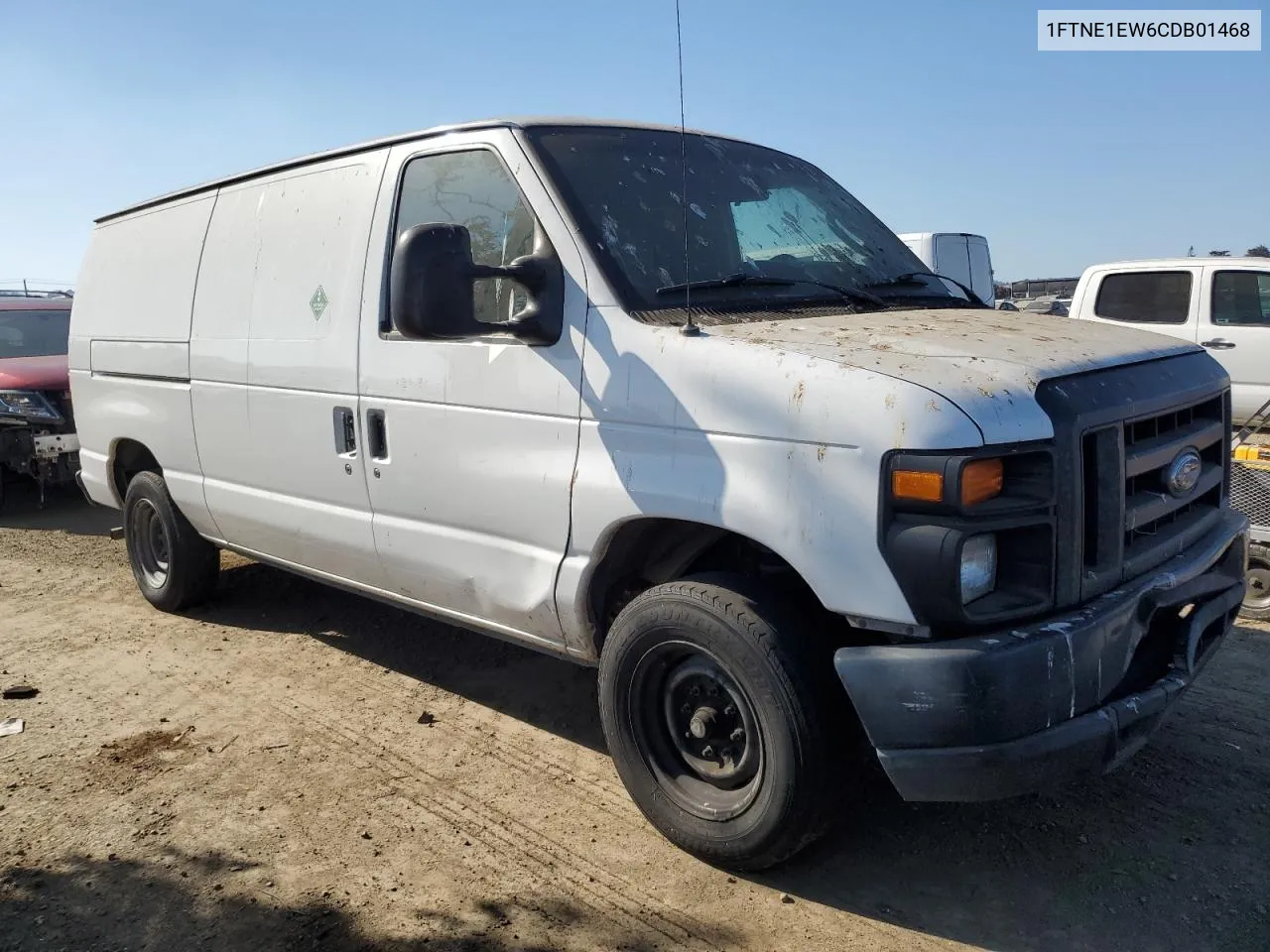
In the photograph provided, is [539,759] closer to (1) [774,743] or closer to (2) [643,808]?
(2) [643,808]

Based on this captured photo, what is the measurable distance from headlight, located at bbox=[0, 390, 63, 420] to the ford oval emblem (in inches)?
345

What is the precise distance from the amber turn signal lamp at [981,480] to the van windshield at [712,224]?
3.57 ft

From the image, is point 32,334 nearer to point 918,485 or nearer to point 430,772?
point 430,772

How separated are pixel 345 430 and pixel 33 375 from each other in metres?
6.29

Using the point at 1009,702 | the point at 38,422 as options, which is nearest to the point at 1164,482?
the point at 1009,702

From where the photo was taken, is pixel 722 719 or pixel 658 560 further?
pixel 658 560

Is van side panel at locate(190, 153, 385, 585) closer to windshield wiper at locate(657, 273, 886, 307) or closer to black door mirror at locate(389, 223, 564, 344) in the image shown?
black door mirror at locate(389, 223, 564, 344)

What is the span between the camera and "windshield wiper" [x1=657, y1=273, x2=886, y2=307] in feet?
10.9

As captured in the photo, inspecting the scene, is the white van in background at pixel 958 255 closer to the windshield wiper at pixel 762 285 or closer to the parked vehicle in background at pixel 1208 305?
the parked vehicle in background at pixel 1208 305

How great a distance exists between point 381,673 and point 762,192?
9.21 ft

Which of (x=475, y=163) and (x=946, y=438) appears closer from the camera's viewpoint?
(x=946, y=438)

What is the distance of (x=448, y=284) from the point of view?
3080 millimetres

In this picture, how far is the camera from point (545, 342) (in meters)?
3.32

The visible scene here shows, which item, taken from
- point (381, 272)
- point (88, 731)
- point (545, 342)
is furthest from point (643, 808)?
point (88, 731)
